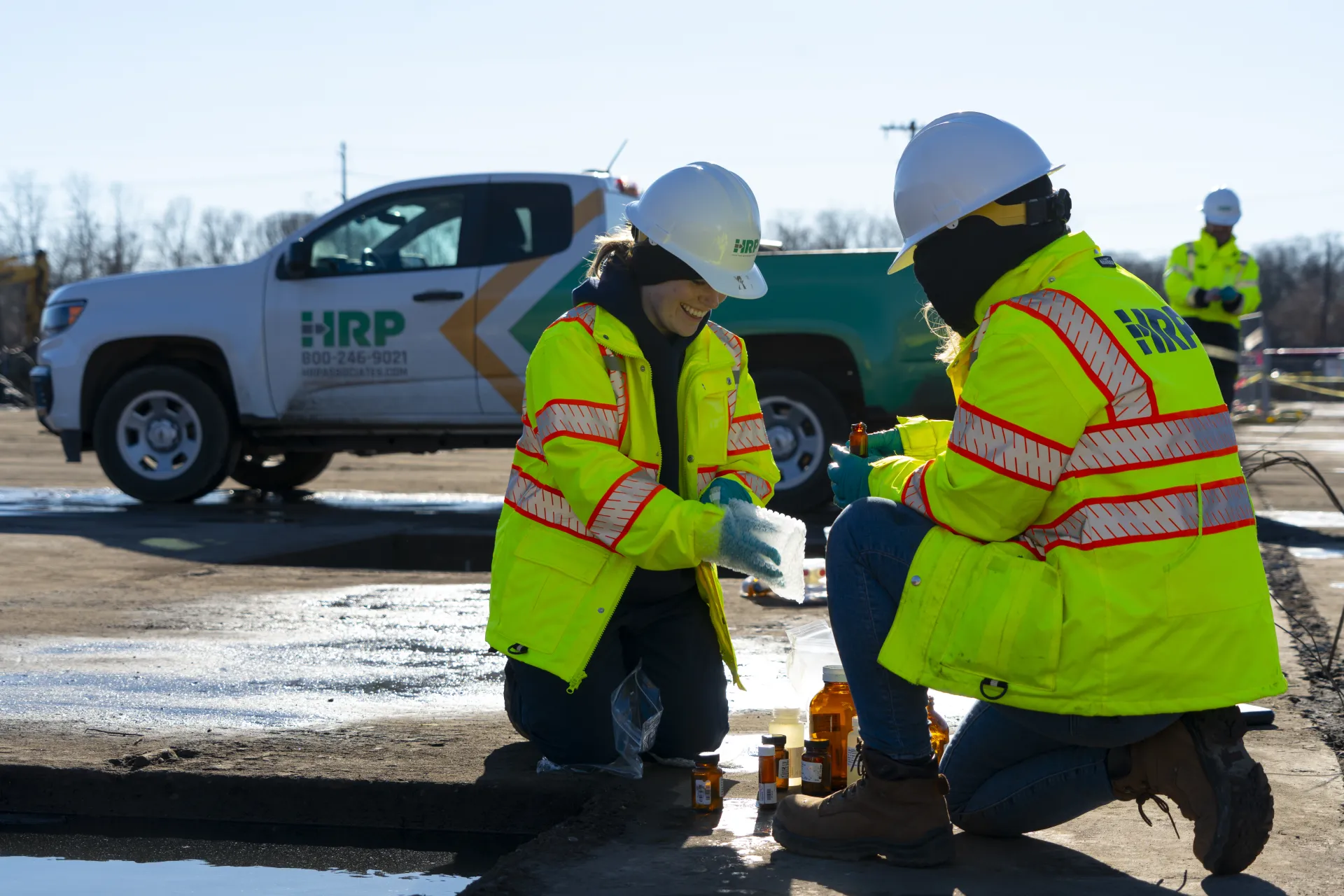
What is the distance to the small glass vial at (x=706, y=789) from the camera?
11.0 ft

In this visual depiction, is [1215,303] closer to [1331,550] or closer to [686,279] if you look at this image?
[1331,550]

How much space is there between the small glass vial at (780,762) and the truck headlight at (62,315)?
7.93 meters

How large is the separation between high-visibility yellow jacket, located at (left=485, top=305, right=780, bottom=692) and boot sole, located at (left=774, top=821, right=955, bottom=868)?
749 millimetres

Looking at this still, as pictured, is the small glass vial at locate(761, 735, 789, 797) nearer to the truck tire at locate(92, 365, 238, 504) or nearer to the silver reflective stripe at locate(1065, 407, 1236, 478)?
the silver reflective stripe at locate(1065, 407, 1236, 478)

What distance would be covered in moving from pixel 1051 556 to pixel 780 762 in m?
0.98

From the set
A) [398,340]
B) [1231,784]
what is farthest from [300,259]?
[1231,784]

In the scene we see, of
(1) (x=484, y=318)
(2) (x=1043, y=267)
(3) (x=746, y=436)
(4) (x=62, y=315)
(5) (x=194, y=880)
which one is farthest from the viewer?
(4) (x=62, y=315)

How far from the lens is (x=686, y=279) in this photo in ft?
12.5

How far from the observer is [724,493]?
3.64 meters

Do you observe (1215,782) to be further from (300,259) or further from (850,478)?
(300,259)

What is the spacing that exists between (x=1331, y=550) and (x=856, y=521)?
5657 millimetres

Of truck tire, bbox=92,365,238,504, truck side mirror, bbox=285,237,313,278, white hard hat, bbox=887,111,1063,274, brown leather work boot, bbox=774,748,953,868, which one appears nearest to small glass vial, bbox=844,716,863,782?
brown leather work boot, bbox=774,748,953,868

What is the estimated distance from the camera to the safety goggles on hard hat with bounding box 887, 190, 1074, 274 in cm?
297

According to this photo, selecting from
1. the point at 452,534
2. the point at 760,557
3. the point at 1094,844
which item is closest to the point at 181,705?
the point at 760,557
